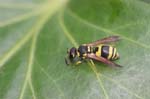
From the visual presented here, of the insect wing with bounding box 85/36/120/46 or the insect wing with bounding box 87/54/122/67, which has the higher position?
the insect wing with bounding box 85/36/120/46

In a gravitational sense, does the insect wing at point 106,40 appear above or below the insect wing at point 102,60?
above

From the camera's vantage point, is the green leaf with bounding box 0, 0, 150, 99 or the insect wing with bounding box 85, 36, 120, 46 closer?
the green leaf with bounding box 0, 0, 150, 99

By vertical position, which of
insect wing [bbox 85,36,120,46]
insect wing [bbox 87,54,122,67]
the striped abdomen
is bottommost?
insect wing [bbox 87,54,122,67]

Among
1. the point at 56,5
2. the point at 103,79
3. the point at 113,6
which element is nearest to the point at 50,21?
the point at 56,5

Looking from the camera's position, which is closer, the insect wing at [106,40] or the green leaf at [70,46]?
the green leaf at [70,46]

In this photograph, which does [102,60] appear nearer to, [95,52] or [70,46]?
[95,52]

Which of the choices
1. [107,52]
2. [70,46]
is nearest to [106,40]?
[107,52]
